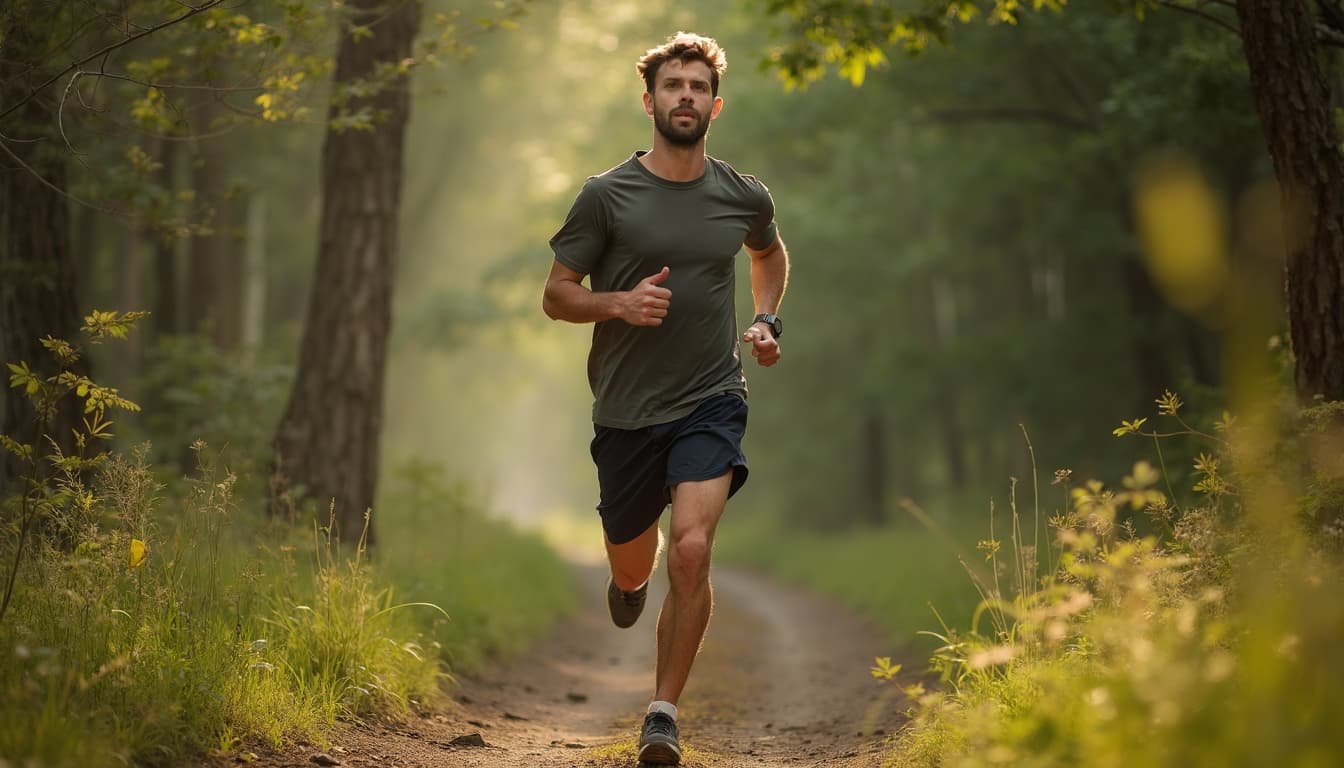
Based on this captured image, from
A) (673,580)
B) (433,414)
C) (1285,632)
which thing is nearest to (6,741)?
(673,580)

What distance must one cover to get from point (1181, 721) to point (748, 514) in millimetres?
30544

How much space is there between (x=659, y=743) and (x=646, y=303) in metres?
1.66

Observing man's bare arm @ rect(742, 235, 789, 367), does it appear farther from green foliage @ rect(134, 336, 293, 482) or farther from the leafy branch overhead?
green foliage @ rect(134, 336, 293, 482)

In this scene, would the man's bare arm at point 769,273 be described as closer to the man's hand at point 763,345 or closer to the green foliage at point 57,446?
the man's hand at point 763,345

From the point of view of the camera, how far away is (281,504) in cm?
749

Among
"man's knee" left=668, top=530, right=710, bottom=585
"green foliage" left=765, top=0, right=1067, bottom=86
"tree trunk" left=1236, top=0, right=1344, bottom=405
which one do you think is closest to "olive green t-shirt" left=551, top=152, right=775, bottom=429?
"man's knee" left=668, top=530, right=710, bottom=585

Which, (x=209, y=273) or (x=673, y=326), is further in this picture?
(x=209, y=273)

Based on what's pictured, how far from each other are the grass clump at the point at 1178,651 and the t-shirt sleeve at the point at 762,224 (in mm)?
1740

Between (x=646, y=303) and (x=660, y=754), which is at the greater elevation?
(x=646, y=303)

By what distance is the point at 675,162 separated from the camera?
5.05 metres

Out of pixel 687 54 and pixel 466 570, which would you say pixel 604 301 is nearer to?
pixel 687 54

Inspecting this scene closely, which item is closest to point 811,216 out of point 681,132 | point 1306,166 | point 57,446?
point 1306,166

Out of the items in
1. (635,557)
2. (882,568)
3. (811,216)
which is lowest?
(882,568)

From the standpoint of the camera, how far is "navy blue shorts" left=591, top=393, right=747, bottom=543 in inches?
192
